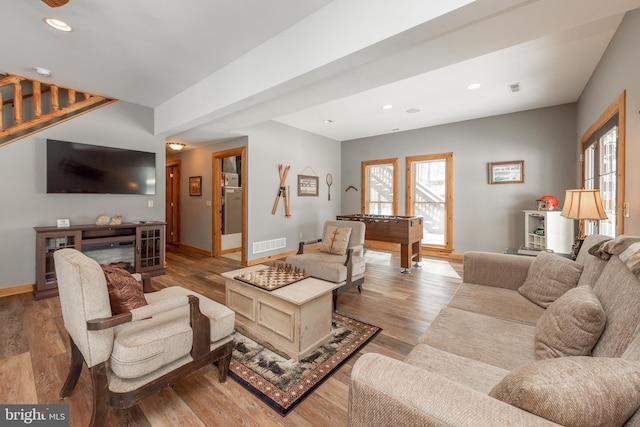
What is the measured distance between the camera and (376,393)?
2.75ft

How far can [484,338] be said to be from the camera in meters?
1.51

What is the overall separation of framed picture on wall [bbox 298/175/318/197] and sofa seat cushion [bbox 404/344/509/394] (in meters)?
4.88

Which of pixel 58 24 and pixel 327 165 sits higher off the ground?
pixel 58 24

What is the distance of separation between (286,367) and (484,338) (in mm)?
1326

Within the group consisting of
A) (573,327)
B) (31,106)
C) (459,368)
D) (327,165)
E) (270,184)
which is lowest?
(459,368)

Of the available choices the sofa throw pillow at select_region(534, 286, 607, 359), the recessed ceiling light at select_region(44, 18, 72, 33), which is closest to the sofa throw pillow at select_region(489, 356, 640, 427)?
the sofa throw pillow at select_region(534, 286, 607, 359)

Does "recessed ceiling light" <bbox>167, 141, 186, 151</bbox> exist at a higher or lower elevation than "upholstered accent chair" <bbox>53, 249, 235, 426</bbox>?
higher

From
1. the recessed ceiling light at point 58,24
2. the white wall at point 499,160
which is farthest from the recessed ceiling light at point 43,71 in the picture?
the white wall at point 499,160

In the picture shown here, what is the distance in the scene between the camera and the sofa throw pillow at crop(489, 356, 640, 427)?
647 millimetres

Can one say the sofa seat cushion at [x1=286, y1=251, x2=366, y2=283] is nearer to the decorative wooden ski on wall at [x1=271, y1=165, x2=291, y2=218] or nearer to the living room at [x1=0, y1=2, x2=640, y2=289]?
the living room at [x1=0, y1=2, x2=640, y2=289]

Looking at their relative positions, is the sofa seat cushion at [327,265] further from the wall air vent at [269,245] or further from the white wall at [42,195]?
the white wall at [42,195]

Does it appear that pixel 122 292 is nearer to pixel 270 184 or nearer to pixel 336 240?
pixel 336 240

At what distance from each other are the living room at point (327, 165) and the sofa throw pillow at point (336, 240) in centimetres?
182
